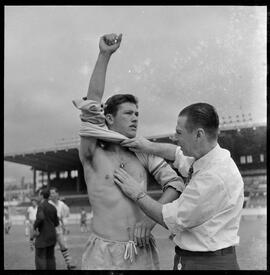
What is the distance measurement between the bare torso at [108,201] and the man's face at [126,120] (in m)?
0.11

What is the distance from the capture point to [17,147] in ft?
12.4

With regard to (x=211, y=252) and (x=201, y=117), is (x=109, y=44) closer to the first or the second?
(x=201, y=117)

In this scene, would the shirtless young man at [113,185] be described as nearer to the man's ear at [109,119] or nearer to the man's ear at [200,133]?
the man's ear at [109,119]

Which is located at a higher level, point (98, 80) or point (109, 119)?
point (98, 80)

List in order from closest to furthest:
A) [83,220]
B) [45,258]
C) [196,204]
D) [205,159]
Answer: [196,204] < [205,159] < [45,258] < [83,220]

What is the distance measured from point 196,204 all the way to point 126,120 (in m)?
0.48

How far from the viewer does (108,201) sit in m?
1.93

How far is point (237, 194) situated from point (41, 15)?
76.6 inches

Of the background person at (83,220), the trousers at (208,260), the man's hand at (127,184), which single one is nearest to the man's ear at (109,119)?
the man's hand at (127,184)

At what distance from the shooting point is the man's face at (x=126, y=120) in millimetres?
1984

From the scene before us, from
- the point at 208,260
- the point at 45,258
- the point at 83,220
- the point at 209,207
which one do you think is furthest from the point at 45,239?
the point at 83,220

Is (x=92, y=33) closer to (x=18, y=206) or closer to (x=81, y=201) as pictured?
(x=18, y=206)
